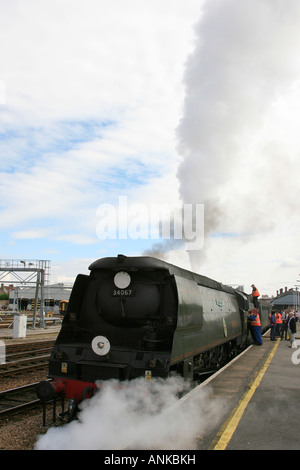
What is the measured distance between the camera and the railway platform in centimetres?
459

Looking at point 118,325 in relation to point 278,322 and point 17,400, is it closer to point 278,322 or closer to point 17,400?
point 17,400

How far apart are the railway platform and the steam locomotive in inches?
34.3

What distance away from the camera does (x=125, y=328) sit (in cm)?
671

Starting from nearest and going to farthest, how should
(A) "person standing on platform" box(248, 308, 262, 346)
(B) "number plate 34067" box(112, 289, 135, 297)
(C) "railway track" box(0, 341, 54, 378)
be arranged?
1. (B) "number plate 34067" box(112, 289, 135, 297)
2. (C) "railway track" box(0, 341, 54, 378)
3. (A) "person standing on platform" box(248, 308, 262, 346)

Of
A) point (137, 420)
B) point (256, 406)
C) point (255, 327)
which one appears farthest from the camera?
point (255, 327)

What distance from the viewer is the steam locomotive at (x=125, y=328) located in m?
5.82

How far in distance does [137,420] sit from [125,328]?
5.57ft

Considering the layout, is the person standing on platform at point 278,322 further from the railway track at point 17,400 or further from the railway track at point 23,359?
the railway track at point 17,400

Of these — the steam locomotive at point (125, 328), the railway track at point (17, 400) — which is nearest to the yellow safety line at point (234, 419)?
the steam locomotive at point (125, 328)

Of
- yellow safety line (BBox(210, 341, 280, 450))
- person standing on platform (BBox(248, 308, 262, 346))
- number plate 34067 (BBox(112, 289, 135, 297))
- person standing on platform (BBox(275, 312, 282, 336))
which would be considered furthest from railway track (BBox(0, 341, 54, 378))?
person standing on platform (BBox(275, 312, 282, 336))

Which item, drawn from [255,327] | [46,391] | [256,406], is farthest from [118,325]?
[255,327]

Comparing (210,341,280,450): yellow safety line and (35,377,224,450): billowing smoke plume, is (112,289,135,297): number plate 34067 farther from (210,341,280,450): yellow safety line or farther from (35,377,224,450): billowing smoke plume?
(210,341,280,450): yellow safety line
